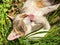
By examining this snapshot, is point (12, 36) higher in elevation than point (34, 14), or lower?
lower

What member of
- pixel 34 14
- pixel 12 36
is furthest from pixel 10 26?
pixel 34 14

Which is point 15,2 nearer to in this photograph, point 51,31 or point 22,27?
point 22,27

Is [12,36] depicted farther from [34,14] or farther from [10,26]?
[34,14]

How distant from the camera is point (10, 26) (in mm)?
2365

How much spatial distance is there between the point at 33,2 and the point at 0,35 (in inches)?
15.8

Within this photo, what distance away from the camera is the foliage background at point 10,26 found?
7.41ft

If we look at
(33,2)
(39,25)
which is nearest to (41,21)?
(39,25)

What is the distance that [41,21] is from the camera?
7.70 ft

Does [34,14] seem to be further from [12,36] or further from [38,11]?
[12,36]

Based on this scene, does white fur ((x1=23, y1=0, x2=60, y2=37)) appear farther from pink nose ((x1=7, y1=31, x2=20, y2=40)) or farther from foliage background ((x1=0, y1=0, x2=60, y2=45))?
pink nose ((x1=7, y1=31, x2=20, y2=40))

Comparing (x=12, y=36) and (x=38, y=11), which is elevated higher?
(x=38, y=11)

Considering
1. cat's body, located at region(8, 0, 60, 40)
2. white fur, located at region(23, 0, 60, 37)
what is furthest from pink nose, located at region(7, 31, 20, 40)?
white fur, located at region(23, 0, 60, 37)

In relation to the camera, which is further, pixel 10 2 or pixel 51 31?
pixel 10 2

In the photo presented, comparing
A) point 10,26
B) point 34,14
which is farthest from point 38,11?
point 10,26
